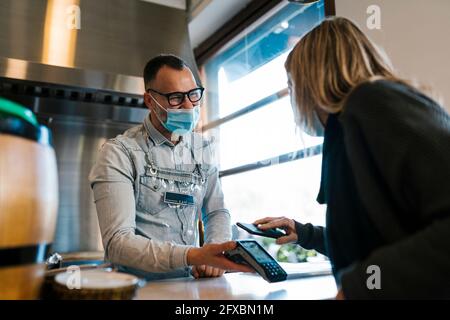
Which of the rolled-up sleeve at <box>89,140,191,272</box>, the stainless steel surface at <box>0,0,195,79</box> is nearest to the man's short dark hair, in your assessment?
the rolled-up sleeve at <box>89,140,191,272</box>

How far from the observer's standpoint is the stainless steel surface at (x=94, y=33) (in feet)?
→ 5.51

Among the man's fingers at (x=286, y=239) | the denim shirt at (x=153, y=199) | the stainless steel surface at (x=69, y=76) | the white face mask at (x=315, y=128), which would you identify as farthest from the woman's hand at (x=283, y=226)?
the stainless steel surface at (x=69, y=76)

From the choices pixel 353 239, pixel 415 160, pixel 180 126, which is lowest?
pixel 353 239

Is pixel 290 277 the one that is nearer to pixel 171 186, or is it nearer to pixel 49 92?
pixel 171 186

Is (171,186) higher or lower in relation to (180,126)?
lower

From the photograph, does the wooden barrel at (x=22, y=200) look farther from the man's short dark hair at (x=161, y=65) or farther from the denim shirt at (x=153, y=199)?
the man's short dark hair at (x=161, y=65)

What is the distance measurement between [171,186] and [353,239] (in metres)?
0.74

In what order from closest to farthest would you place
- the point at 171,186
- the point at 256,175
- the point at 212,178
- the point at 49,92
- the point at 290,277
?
the point at 290,277
the point at 171,186
the point at 212,178
the point at 49,92
the point at 256,175

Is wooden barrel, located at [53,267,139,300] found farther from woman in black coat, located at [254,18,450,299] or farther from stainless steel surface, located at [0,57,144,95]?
stainless steel surface, located at [0,57,144,95]

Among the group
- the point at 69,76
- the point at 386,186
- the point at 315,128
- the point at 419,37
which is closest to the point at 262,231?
the point at 315,128

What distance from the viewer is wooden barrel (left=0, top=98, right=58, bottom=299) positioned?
0.48 metres

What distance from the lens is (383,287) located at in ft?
1.81

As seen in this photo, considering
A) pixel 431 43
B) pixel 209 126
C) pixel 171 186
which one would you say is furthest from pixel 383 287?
pixel 209 126

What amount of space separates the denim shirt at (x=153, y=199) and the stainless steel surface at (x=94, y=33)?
65 centimetres
